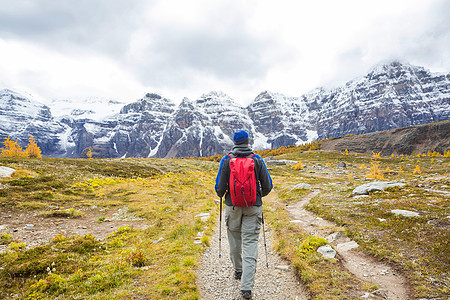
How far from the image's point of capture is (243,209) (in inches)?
271

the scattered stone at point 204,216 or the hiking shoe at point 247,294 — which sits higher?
the hiking shoe at point 247,294

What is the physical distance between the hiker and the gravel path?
Result: 0.61 m

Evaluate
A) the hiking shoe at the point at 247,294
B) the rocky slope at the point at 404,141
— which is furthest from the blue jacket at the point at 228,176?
the rocky slope at the point at 404,141

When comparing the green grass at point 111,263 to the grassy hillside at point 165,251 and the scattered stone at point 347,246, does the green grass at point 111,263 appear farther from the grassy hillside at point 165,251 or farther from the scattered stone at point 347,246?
the scattered stone at point 347,246

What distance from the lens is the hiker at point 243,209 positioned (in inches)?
260

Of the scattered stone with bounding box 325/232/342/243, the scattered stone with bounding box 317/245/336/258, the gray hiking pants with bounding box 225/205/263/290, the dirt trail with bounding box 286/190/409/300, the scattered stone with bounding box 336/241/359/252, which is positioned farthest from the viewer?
the scattered stone with bounding box 325/232/342/243

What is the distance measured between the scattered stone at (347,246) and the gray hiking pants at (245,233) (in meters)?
5.05

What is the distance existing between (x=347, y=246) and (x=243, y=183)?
6659mm

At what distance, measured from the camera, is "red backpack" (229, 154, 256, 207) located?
21.4ft

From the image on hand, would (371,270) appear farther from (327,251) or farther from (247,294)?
(247,294)

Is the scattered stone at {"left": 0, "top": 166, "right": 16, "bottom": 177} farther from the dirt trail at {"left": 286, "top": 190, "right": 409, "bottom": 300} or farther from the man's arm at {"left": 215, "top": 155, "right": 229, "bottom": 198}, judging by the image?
the dirt trail at {"left": 286, "top": 190, "right": 409, "bottom": 300}

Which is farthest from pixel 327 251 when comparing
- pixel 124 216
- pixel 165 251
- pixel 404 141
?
pixel 404 141

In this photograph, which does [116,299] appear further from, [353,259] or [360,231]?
[360,231]

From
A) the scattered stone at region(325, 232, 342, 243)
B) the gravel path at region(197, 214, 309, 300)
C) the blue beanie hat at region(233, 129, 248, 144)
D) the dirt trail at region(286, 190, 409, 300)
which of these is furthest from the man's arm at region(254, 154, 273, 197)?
the scattered stone at region(325, 232, 342, 243)
